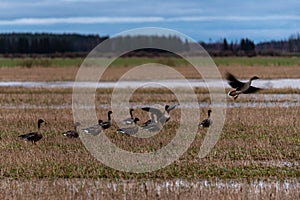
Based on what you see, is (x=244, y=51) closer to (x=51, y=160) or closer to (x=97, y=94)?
(x=97, y=94)

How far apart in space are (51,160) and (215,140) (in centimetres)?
413

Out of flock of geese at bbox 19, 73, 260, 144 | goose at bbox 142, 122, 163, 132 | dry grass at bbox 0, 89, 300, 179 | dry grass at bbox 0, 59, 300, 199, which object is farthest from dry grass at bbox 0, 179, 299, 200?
goose at bbox 142, 122, 163, 132

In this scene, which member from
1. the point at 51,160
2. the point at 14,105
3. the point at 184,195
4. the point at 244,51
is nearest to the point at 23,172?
the point at 51,160

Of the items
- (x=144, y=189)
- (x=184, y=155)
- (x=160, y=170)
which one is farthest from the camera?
(x=184, y=155)

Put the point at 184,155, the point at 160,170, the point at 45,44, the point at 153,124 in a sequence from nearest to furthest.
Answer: the point at 160,170 < the point at 184,155 < the point at 153,124 < the point at 45,44

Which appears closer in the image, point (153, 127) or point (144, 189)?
point (144, 189)

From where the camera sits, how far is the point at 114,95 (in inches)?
1193

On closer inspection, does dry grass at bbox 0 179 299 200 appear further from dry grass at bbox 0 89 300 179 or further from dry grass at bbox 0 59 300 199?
dry grass at bbox 0 89 300 179

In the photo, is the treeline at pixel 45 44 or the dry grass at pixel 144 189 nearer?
the dry grass at pixel 144 189

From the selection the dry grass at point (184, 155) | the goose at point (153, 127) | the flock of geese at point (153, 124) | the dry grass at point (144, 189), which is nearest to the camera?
the dry grass at point (144, 189)

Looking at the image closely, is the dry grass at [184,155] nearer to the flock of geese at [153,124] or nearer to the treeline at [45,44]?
the flock of geese at [153,124]

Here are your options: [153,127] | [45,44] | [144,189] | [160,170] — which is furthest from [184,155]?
[45,44]

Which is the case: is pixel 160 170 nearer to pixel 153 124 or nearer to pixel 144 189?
pixel 144 189

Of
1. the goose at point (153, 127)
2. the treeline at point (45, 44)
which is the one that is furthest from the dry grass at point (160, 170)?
the treeline at point (45, 44)
